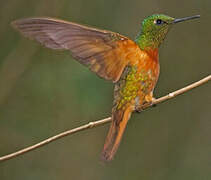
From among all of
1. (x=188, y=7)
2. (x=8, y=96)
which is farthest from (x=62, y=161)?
(x=188, y=7)

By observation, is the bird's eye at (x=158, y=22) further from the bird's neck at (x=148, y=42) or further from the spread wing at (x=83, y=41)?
the spread wing at (x=83, y=41)

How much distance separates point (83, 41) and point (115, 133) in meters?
0.55

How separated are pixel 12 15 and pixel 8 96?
81cm

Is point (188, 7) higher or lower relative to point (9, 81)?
higher

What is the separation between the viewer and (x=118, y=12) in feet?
18.2

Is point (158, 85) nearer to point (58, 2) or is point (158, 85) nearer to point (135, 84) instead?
point (58, 2)

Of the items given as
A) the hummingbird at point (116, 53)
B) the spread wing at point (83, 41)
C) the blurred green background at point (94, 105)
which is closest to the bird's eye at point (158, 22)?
the hummingbird at point (116, 53)

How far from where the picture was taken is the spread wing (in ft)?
8.30

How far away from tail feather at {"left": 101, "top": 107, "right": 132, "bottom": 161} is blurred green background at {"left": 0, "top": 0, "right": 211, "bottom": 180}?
155cm

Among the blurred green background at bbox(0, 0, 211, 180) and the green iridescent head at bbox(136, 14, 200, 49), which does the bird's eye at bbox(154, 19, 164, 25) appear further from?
the blurred green background at bbox(0, 0, 211, 180)

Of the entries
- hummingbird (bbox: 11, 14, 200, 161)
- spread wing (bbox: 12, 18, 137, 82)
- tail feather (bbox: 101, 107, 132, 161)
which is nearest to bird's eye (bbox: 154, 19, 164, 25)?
hummingbird (bbox: 11, 14, 200, 161)

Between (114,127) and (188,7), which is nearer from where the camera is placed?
(114,127)

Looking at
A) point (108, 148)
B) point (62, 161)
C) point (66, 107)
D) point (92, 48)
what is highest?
point (92, 48)

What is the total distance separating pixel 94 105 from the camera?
462 cm
